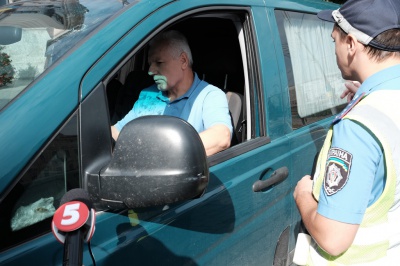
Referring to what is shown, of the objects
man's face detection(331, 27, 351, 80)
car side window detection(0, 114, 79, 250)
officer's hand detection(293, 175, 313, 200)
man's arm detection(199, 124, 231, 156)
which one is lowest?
man's arm detection(199, 124, 231, 156)

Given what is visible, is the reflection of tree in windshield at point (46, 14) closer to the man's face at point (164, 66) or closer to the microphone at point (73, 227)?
the man's face at point (164, 66)

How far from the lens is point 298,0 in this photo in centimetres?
295

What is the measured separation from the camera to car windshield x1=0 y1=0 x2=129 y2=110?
1538 millimetres

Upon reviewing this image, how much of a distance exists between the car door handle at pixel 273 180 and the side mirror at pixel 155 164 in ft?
2.73

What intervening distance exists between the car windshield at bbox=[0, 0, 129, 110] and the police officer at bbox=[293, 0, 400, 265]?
2.77ft

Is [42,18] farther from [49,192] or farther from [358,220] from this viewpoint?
[358,220]

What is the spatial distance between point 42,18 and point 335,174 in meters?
1.27

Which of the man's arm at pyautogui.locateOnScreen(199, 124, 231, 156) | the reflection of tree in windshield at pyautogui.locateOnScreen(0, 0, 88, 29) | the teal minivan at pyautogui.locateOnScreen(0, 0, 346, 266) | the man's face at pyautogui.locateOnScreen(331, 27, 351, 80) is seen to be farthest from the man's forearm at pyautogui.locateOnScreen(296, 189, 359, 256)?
the reflection of tree in windshield at pyautogui.locateOnScreen(0, 0, 88, 29)

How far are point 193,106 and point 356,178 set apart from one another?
1.30 m

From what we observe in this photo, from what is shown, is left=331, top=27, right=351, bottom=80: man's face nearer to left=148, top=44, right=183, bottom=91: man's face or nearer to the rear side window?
the rear side window

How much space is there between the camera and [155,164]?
1314 mm

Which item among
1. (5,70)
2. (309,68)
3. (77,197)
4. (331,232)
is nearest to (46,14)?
(5,70)

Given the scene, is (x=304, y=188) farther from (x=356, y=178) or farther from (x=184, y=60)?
(x=184, y=60)

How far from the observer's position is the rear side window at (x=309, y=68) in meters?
2.61
